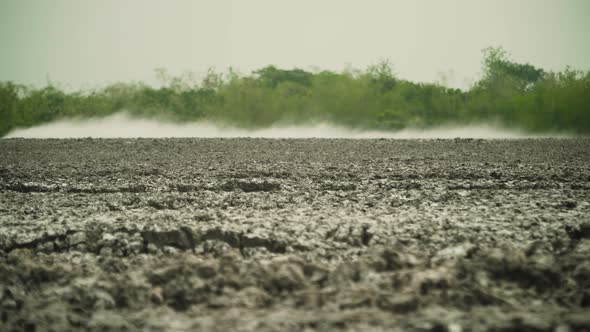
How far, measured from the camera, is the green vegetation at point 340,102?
107 ft

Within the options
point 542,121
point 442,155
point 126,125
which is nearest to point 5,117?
point 126,125

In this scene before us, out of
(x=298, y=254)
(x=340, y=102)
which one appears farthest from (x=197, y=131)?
(x=298, y=254)

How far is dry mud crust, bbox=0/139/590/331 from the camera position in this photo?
4.23 metres

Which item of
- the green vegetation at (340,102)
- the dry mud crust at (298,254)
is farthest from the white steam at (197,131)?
the dry mud crust at (298,254)

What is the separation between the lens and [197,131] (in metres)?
36.2

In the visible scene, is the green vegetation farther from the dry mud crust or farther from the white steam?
the dry mud crust

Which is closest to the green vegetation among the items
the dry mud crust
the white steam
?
the white steam

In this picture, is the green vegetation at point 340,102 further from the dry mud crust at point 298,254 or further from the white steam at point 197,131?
the dry mud crust at point 298,254

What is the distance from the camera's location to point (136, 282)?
490 cm

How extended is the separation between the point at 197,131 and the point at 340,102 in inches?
397

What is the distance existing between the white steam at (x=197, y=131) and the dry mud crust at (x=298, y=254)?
21.9 meters

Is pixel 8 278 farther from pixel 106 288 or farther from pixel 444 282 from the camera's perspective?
pixel 444 282

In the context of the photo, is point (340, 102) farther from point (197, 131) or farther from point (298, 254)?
point (298, 254)

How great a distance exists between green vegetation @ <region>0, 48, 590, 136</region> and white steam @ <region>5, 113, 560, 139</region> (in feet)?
2.25
